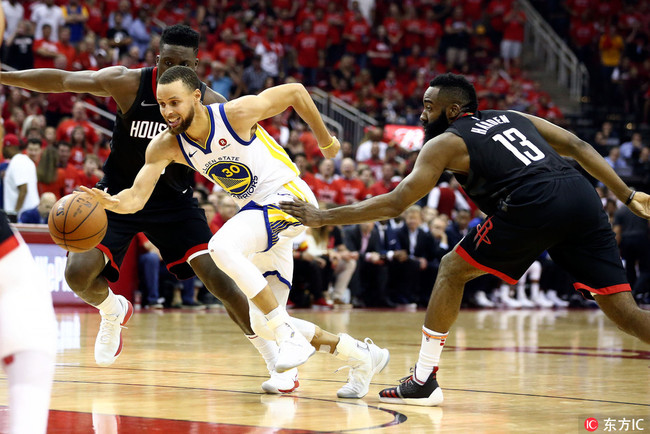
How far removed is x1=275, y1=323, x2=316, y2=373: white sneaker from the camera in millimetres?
4844

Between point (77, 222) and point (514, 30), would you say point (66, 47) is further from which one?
point (514, 30)

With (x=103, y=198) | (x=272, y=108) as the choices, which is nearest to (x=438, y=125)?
(x=272, y=108)

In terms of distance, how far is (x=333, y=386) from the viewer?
5.91 meters

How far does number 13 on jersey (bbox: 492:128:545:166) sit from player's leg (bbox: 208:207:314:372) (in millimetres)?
1417

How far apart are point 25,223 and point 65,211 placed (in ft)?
24.0

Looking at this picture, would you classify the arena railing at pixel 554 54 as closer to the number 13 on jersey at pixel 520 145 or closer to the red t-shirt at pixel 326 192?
the red t-shirt at pixel 326 192

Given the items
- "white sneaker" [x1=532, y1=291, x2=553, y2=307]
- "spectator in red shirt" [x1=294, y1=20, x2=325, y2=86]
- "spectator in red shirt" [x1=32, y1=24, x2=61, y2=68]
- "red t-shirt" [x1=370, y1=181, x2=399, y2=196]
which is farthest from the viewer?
"spectator in red shirt" [x1=294, y1=20, x2=325, y2=86]

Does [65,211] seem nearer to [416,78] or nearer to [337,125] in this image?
[337,125]

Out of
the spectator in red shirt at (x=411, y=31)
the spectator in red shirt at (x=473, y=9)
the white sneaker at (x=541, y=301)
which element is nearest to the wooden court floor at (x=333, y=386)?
the white sneaker at (x=541, y=301)

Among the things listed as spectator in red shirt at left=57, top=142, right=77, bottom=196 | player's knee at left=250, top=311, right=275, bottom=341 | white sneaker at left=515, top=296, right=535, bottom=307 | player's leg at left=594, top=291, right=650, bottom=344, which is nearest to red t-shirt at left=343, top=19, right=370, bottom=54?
white sneaker at left=515, top=296, right=535, bottom=307

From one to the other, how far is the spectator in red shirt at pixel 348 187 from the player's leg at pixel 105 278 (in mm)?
8594

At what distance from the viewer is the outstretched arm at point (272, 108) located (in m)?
5.27

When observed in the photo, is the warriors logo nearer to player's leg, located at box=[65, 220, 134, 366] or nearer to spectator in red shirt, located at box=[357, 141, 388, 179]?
player's leg, located at box=[65, 220, 134, 366]

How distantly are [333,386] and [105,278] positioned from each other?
1.67 meters
